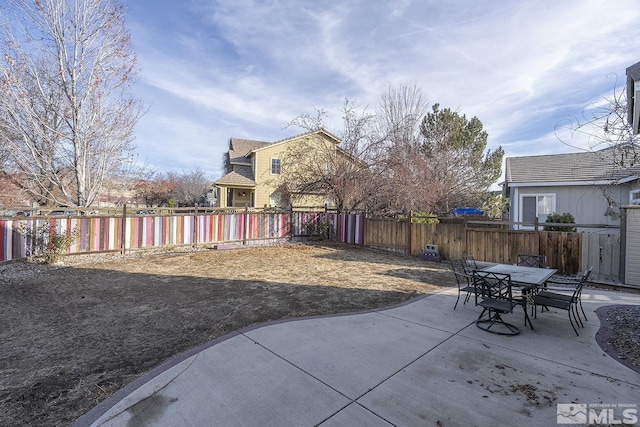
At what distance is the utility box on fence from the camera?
1022cm

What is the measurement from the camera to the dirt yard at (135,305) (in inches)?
116

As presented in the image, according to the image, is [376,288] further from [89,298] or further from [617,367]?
[89,298]

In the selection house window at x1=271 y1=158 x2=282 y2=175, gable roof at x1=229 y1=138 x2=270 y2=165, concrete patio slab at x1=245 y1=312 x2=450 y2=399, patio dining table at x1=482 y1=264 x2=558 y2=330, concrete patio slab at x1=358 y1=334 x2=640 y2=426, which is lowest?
concrete patio slab at x1=245 y1=312 x2=450 y2=399

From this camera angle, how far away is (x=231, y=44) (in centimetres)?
1332

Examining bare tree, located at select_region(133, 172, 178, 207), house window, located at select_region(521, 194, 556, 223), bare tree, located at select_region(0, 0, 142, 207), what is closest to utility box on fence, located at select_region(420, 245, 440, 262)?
house window, located at select_region(521, 194, 556, 223)

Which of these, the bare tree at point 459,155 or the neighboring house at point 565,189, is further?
the bare tree at point 459,155

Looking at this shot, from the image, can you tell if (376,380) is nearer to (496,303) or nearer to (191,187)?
(496,303)

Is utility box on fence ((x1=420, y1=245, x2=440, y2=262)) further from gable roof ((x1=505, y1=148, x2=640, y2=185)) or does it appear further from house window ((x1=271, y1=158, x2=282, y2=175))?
house window ((x1=271, y1=158, x2=282, y2=175))

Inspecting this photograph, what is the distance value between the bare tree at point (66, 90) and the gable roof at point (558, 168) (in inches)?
650

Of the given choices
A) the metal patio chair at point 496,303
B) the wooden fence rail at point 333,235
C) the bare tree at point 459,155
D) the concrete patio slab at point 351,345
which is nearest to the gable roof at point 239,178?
the wooden fence rail at point 333,235

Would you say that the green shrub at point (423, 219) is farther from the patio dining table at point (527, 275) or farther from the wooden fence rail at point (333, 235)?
the patio dining table at point (527, 275)

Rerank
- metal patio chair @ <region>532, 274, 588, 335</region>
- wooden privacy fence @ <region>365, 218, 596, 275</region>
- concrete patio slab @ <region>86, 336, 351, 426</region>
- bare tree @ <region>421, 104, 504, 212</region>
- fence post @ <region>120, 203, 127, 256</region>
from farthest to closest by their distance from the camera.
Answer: bare tree @ <region>421, 104, 504, 212</region>
fence post @ <region>120, 203, 127, 256</region>
wooden privacy fence @ <region>365, 218, 596, 275</region>
metal patio chair @ <region>532, 274, 588, 335</region>
concrete patio slab @ <region>86, 336, 351, 426</region>

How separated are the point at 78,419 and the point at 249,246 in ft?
34.1

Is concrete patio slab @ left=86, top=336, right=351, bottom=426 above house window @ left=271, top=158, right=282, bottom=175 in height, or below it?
below
